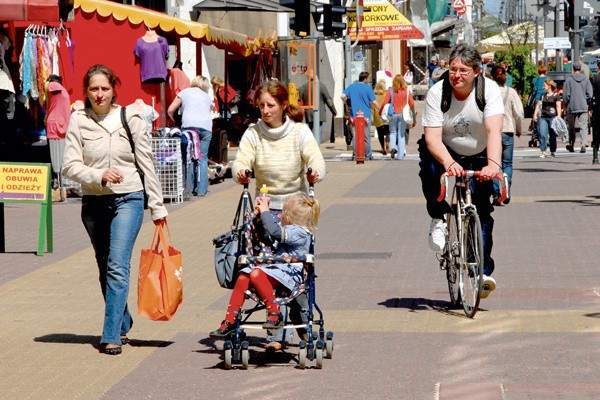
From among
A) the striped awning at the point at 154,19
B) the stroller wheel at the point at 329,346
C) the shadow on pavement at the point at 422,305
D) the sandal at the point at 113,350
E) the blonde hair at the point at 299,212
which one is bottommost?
the sandal at the point at 113,350

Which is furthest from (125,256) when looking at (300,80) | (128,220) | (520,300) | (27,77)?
(300,80)

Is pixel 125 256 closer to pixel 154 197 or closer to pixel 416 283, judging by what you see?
pixel 154 197

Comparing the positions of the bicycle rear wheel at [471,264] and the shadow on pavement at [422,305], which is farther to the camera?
the shadow on pavement at [422,305]

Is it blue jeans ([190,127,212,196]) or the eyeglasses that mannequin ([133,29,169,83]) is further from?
the eyeglasses

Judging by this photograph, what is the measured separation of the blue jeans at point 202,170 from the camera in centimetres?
2000

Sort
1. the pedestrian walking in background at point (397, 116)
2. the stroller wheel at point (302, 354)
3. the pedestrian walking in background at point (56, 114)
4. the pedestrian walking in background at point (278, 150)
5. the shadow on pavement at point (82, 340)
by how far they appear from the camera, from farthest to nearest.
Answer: the pedestrian walking in background at point (397, 116), the pedestrian walking in background at point (56, 114), the shadow on pavement at point (82, 340), the pedestrian walking in background at point (278, 150), the stroller wheel at point (302, 354)

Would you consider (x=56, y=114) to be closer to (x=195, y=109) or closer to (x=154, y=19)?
(x=195, y=109)

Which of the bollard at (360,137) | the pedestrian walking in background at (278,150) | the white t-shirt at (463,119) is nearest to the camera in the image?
the pedestrian walking in background at (278,150)

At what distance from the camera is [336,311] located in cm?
959

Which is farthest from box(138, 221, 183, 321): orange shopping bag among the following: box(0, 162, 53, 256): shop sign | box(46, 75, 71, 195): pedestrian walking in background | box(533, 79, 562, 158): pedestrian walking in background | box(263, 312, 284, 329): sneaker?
A: box(533, 79, 562, 158): pedestrian walking in background

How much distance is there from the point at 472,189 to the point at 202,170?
425 inches

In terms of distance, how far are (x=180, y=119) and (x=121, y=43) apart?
5.16 feet

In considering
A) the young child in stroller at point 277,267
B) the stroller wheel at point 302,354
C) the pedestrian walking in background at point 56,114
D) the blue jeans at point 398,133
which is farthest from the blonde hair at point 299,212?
the blue jeans at point 398,133

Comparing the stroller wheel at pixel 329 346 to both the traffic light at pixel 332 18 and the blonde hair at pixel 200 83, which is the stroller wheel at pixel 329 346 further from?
the traffic light at pixel 332 18
